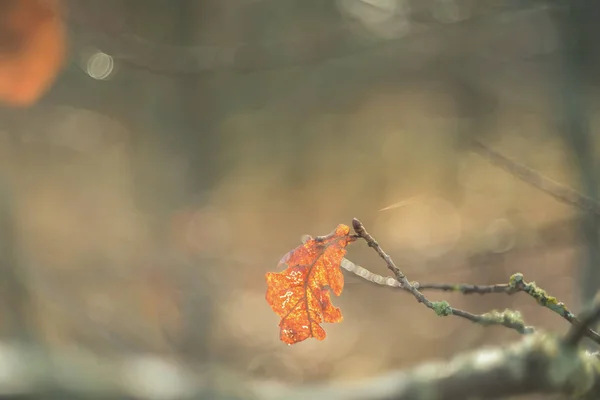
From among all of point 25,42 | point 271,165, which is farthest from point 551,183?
point 271,165

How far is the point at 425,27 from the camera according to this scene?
2.13 meters

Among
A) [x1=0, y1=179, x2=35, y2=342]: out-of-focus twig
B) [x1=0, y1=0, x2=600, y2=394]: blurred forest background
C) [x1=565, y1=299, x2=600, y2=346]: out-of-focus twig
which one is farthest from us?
[x1=0, y1=0, x2=600, y2=394]: blurred forest background

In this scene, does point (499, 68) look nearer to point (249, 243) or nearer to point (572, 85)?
point (572, 85)

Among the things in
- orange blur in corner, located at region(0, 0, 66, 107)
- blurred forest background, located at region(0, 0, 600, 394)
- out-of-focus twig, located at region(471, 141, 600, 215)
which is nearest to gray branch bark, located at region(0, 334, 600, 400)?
out-of-focus twig, located at region(471, 141, 600, 215)

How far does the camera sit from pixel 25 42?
134 cm

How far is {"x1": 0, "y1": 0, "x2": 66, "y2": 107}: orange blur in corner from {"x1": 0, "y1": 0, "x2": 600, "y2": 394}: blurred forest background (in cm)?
34

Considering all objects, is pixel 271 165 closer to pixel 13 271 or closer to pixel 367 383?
pixel 13 271

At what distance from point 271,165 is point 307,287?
2.66 m

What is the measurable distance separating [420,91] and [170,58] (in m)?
1.47

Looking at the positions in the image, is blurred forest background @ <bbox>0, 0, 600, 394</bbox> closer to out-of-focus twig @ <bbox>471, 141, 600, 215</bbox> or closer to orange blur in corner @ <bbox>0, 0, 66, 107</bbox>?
orange blur in corner @ <bbox>0, 0, 66, 107</bbox>

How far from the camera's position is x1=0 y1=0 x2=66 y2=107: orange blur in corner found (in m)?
1.30

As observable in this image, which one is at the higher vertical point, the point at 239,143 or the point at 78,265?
the point at 239,143

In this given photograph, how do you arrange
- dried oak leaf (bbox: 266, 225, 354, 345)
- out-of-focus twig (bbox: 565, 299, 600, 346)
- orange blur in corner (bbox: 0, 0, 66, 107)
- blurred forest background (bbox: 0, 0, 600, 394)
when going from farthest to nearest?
blurred forest background (bbox: 0, 0, 600, 394) < orange blur in corner (bbox: 0, 0, 66, 107) < dried oak leaf (bbox: 266, 225, 354, 345) < out-of-focus twig (bbox: 565, 299, 600, 346)

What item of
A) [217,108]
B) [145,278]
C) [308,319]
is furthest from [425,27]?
[308,319]
